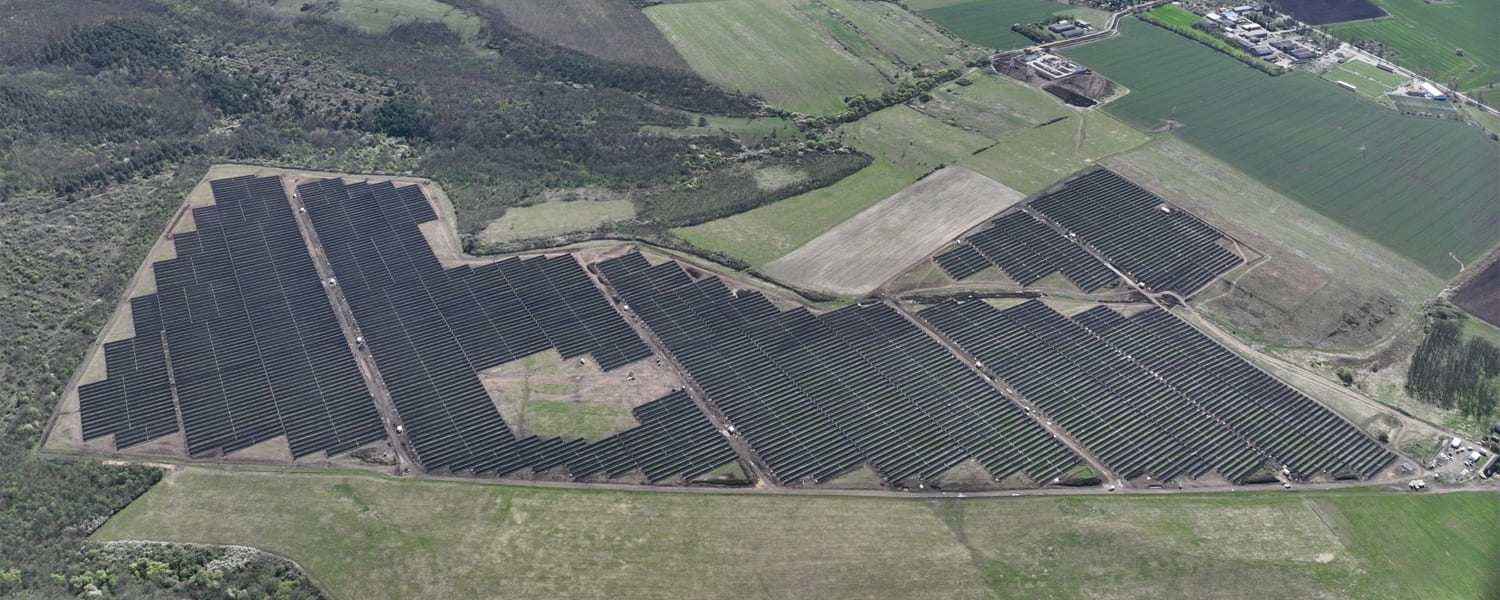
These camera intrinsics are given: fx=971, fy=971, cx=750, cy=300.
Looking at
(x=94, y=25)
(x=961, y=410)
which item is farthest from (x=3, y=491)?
(x=94, y=25)

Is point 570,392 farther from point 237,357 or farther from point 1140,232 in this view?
point 1140,232

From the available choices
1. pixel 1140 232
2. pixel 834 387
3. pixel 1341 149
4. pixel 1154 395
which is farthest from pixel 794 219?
pixel 1341 149

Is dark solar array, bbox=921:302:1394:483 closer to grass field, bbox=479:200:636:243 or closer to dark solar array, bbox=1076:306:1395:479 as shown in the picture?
dark solar array, bbox=1076:306:1395:479

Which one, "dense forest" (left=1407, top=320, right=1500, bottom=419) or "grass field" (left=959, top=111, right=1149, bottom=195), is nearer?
"dense forest" (left=1407, top=320, right=1500, bottom=419)

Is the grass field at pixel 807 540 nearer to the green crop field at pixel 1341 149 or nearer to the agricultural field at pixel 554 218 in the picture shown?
the agricultural field at pixel 554 218

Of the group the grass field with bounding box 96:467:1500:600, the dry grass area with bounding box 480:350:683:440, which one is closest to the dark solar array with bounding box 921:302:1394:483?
the grass field with bounding box 96:467:1500:600

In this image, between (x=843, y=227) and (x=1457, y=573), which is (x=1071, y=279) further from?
(x=1457, y=573)
